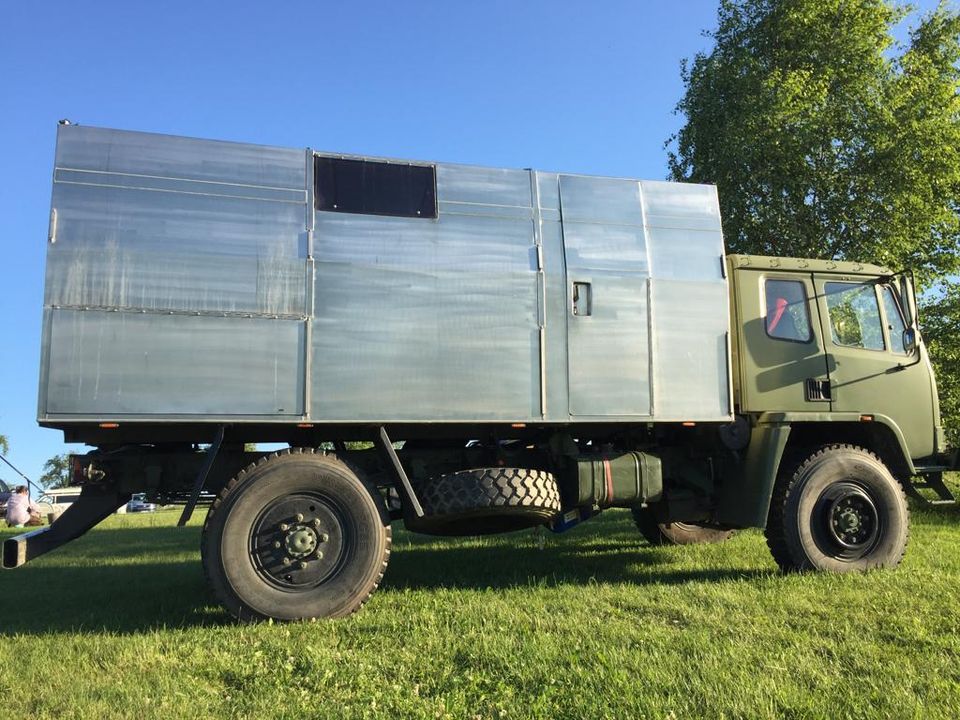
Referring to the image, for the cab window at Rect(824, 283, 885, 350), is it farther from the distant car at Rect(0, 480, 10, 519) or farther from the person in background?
the distant car at Rect(0, 480, 10, 519)

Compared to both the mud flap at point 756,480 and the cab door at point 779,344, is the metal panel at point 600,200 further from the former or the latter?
the mud flap at point 756,480

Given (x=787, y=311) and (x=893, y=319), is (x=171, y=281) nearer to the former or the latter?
(x=787, y=311)

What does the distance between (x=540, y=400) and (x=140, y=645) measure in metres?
3.35

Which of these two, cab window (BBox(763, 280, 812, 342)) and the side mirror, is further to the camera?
the side mirror

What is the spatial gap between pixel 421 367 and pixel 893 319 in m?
5.05

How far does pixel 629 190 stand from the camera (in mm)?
6219

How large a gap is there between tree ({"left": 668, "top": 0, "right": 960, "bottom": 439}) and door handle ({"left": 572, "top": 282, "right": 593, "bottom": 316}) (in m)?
8.49

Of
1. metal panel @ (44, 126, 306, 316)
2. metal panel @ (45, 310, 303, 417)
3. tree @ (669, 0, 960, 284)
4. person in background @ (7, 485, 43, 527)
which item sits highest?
tree @ (669, 0, 960, 284)

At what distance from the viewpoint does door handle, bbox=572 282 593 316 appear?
587 cm

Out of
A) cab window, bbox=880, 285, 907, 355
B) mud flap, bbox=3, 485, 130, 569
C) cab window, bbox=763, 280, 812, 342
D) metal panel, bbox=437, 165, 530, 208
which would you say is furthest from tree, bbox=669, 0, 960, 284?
mud flap, bbox=3, 485, 130, 569

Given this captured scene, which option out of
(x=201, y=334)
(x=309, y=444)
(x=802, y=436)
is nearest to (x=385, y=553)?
(x=309, y=444)

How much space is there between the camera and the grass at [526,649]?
133 inches

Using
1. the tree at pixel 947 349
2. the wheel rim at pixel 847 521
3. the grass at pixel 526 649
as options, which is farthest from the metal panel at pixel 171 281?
the tree at pixel 947 349

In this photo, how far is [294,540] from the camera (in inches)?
200
